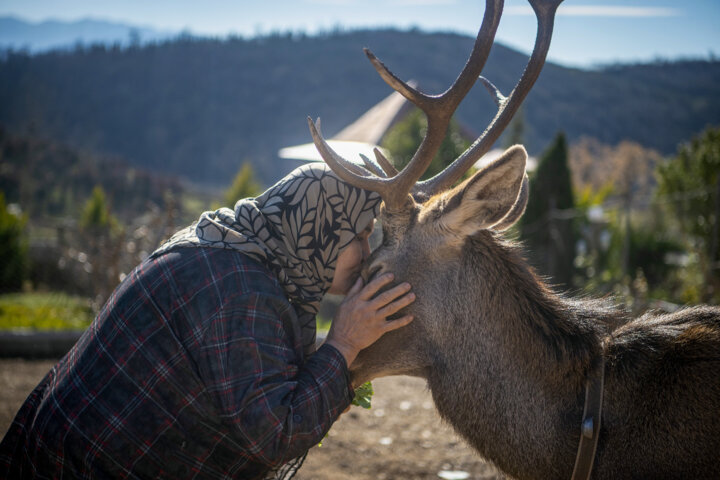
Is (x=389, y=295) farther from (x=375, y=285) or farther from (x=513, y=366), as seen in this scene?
(x=513, y=366)

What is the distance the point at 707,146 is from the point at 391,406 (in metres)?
8.27

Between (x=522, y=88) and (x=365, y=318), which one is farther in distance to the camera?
(x=522, y=88)

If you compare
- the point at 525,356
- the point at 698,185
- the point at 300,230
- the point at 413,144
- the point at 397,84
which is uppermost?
the point at 397,84

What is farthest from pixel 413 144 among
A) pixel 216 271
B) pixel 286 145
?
pixel 286 145

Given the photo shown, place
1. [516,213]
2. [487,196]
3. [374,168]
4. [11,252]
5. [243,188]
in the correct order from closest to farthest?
[487,196] < [516,213] < [374,168] < [11,252] < [243,188]

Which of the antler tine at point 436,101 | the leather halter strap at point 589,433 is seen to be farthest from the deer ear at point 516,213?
the leather halter strap at point 589,433

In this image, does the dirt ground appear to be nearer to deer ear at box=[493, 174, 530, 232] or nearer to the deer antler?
deer ear at box=[493, 174, 530, 232]

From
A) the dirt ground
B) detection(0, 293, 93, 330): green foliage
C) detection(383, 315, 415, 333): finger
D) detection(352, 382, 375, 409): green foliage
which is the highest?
detection(383, 315, 415, 333): finger

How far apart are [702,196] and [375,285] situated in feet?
29.5

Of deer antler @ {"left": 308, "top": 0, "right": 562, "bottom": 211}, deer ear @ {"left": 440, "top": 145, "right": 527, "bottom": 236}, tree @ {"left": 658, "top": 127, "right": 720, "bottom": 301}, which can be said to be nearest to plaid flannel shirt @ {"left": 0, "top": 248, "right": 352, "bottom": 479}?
deer antler @ {"left": 308, "top": 0, "right": 562, "bottom": 211}

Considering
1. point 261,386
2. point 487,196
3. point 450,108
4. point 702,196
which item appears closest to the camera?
point 261,386

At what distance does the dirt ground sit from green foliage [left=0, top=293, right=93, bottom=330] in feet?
7.06

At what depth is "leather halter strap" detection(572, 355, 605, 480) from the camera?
217 centimetres

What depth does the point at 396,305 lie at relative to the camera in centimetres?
242
